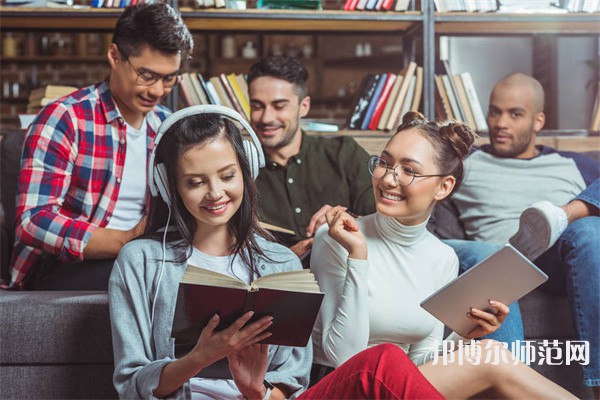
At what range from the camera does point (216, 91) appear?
2.81m

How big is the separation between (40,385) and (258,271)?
598mm

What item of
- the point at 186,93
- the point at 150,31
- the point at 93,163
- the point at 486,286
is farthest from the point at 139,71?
the point at 486,286

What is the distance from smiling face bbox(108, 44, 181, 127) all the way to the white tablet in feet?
3.52

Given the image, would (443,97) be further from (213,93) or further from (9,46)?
(9,46)

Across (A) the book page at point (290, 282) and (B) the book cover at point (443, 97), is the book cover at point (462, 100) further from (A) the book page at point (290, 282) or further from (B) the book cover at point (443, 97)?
(A) the book page at point (290, 282)

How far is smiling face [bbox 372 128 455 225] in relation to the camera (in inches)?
66.6

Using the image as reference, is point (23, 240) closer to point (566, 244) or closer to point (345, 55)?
point (566, 244)

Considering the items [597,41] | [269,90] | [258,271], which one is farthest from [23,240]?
[597,41]

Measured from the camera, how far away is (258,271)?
5.38 ft

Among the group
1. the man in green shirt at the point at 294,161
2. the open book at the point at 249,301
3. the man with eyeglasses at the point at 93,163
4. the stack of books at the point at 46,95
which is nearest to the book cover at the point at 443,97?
the man in green shirt at the point at 294,161

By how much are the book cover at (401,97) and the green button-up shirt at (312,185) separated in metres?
0.35

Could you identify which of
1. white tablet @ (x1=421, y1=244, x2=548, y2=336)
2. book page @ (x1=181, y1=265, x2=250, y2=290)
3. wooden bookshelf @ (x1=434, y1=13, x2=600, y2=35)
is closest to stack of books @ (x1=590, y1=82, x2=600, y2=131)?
wooden bookshelf @ (x1=434, y1=13, x2=600, y2=35)

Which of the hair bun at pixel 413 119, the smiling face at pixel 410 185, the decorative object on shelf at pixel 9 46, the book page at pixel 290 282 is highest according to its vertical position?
the decorative object on shelf at pixel 9 46

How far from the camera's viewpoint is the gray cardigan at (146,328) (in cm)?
147
